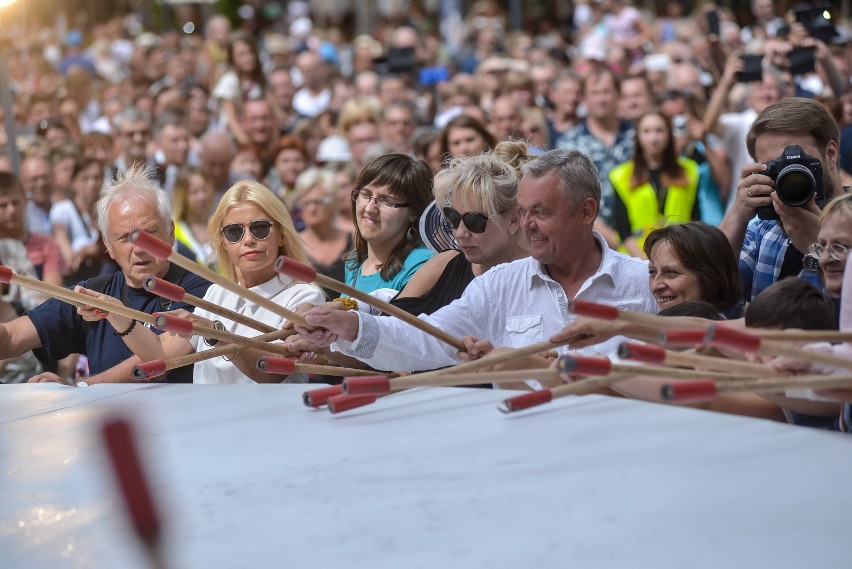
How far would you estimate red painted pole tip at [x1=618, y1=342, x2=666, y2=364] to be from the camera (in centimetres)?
205

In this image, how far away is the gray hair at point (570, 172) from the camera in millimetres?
3473

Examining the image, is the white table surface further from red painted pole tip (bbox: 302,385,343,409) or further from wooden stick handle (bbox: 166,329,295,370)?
wooden stick handle (bbox: 166,329,295,370)

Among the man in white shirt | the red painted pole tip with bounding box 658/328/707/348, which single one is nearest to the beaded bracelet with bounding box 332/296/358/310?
the man in white shirt

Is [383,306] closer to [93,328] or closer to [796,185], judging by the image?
[796,185]

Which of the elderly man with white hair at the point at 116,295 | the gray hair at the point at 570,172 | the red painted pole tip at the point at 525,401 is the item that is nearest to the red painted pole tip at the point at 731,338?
the red painted pole tip at the point at 525,401

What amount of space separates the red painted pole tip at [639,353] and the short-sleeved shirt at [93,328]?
88.5 inches

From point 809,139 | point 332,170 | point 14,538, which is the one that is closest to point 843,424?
point 809,139

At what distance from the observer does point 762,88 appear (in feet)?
23.0

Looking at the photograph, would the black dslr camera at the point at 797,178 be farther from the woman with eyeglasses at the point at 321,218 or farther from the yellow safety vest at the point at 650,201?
the woman with eyeglasses at the point at 321,218

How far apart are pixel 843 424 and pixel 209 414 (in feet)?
3.99

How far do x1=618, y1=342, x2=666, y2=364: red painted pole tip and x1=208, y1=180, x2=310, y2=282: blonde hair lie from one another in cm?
188

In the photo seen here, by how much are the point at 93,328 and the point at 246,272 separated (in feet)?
2.01

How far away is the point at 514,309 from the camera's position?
3510 mm

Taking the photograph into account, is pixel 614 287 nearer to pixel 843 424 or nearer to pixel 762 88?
pixel 843 424
